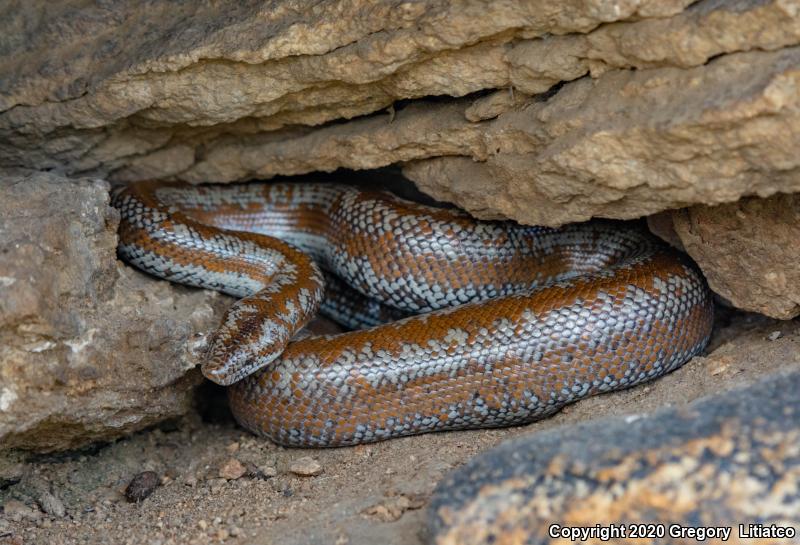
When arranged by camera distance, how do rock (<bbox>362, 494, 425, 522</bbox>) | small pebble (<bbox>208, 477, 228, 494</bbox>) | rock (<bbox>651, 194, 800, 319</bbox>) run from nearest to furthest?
rock (<bbox>362, 494, 425, 522</bbox>), rock (<bbox>651, 194, 800, 319</bbox>), small pebble (<bbox>208, 477, 228, 494</bbox>)

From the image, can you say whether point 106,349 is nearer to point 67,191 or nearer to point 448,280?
point 67,191

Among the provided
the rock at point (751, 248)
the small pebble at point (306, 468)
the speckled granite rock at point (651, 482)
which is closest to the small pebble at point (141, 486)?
the small pebble at point (306, 468)

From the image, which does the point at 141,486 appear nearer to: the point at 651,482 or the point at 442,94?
the point at 442,94

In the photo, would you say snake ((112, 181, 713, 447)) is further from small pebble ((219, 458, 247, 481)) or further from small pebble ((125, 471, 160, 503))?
small pebble ((125, 471, 160, 503))

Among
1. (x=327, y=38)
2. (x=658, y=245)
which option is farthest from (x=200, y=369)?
(x=658, y=245)

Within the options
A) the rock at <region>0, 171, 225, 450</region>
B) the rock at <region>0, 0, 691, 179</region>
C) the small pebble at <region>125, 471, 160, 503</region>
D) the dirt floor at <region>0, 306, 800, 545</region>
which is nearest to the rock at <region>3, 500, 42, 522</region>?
the dirt floor at <region>0, 306, 800, 545</region>

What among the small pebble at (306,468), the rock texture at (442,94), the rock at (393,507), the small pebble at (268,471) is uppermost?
the rock texture at (442,94)

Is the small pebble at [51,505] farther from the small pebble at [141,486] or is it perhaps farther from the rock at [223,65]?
the rock at [223,65]
